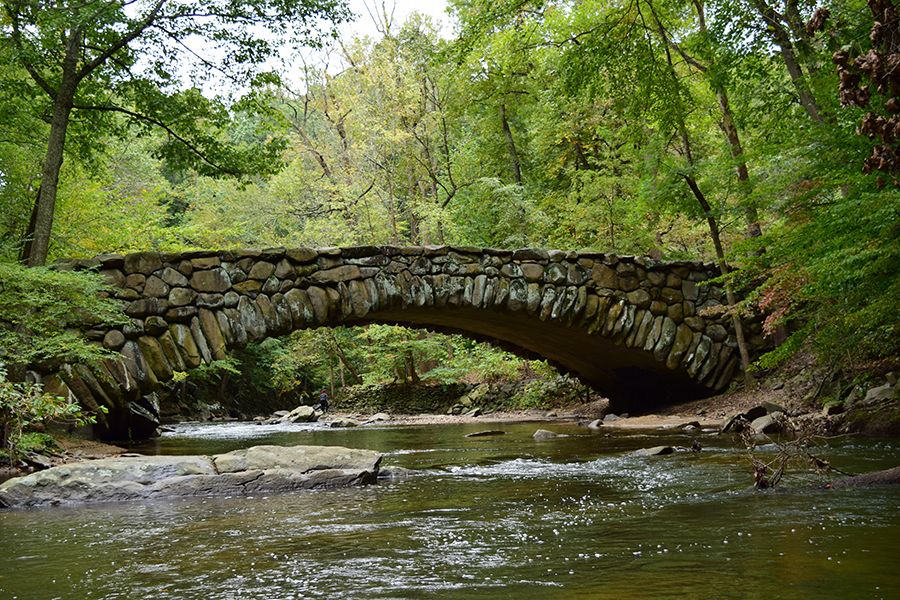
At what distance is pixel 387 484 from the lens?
17.5 feet

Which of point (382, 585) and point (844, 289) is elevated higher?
point (844, 289)

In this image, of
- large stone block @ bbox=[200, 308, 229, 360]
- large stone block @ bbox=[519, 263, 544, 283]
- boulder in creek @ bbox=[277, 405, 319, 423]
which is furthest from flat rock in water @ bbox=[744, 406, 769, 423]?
boulder in creek @ bbox=[277, 405, 319, 423]

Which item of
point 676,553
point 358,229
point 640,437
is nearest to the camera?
point 676,553

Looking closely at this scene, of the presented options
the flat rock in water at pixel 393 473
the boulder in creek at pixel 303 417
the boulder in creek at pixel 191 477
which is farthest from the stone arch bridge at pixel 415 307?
the boulder in creek at pixel 303 417

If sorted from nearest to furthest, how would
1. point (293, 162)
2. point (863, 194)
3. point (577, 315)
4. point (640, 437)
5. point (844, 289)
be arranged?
point (863, 194), point (844, 289), point (640, 437), point (577, 315), point (293, 162)

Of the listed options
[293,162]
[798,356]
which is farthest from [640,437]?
[293,162]

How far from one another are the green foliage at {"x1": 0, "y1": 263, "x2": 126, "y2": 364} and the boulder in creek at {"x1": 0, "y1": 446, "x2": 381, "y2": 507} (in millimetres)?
1738

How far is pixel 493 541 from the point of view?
300 cm

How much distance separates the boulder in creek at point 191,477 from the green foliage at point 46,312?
174cm

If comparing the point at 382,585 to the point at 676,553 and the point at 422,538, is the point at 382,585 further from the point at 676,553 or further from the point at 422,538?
the point at 676,553

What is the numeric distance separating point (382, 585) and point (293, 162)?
22171 millimetres

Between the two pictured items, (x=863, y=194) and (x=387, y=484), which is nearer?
(x=863, y=194)

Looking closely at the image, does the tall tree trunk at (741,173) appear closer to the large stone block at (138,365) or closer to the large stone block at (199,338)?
the large stone block at (199,338)

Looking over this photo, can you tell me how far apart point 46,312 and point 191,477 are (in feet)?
9.93
